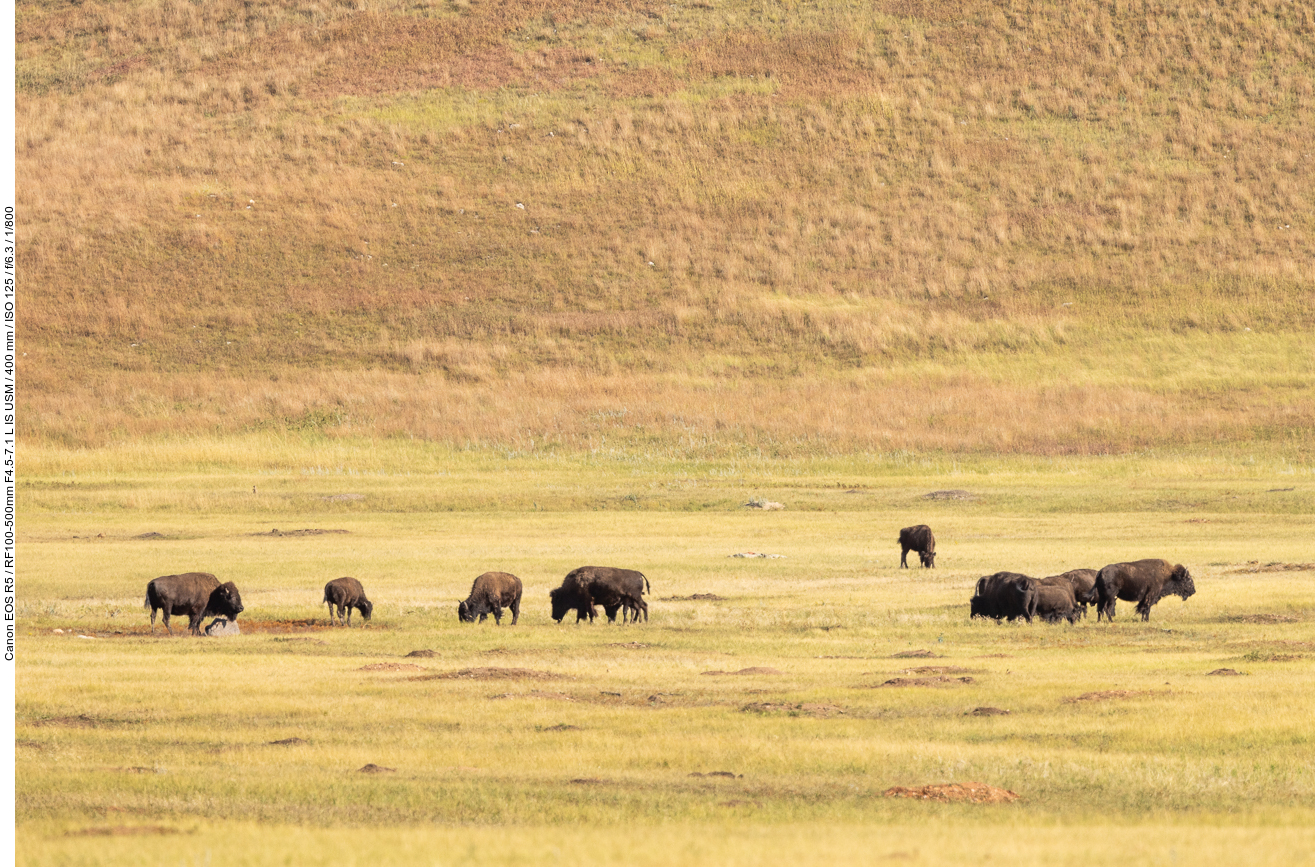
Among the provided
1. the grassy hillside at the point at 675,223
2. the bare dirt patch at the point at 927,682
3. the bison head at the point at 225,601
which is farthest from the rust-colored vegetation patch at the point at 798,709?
the grassy hillside at the point at 675,223

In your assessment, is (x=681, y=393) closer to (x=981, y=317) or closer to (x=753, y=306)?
(x=753, y=306)

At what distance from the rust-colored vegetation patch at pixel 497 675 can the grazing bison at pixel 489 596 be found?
690 cm

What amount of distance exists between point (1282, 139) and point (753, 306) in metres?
38.2

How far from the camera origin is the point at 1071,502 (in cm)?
6328

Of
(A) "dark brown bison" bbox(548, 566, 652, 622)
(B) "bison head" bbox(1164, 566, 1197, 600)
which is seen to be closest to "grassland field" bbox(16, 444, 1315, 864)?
(B) "bison head" bbox(1164, 566, 1197, 600)

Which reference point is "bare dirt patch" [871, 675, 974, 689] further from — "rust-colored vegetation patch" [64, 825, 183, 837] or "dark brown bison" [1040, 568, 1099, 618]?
"rust-colored vegetation patch" [64, 825, 183, 837]

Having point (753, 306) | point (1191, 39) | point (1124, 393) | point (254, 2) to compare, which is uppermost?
point (254, 2)

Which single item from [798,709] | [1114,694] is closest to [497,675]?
[798,709]

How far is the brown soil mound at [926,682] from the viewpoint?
26000 mm

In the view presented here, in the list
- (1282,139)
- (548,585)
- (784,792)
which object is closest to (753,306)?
(1282,139)

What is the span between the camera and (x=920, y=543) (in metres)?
45.9

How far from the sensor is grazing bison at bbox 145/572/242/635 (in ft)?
109

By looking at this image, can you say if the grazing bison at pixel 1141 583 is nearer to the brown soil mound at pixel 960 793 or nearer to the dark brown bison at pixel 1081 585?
the dark brown bison at pixel 1081 585

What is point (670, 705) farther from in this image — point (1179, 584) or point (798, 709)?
point (1179, 584)
